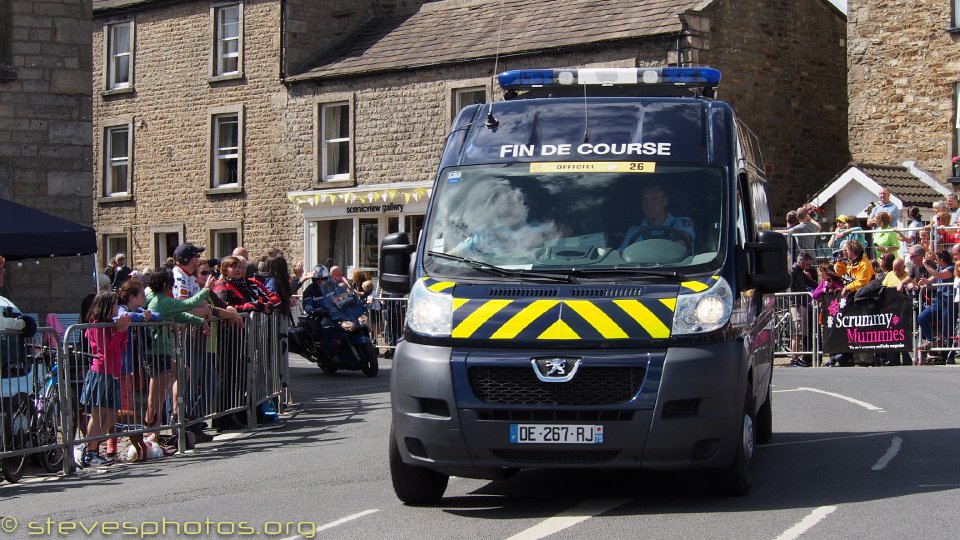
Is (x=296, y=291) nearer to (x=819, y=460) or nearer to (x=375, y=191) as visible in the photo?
(x=375, y=191)

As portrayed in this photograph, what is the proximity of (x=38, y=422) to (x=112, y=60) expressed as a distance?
32.3 m

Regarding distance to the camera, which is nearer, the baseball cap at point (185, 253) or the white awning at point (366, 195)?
the baseball cap at point (185, 253)

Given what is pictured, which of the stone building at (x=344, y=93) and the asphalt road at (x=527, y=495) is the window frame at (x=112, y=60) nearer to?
the stone building at (x=344, y=93)

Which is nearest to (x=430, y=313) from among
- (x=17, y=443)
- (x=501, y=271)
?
(x=501, y=271)

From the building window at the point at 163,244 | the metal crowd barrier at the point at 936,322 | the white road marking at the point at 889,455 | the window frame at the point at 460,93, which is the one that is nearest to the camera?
the white road marking at the point at 889,455

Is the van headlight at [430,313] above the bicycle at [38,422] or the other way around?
above

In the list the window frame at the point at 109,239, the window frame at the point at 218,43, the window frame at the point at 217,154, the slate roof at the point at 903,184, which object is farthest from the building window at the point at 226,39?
the slate roof at the point at 903,184

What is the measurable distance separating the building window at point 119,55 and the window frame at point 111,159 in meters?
1.10

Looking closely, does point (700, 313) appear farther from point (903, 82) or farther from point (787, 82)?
point (787, 82)

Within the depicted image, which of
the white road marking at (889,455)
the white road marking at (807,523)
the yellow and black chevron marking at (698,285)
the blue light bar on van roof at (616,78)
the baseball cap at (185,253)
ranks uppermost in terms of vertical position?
the blue light bar on van roof at (616,78)

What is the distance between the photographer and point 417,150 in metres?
35.1

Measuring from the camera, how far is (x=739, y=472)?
8.78 metres

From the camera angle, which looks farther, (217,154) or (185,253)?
(217,154)

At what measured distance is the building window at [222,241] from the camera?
39.4 m
